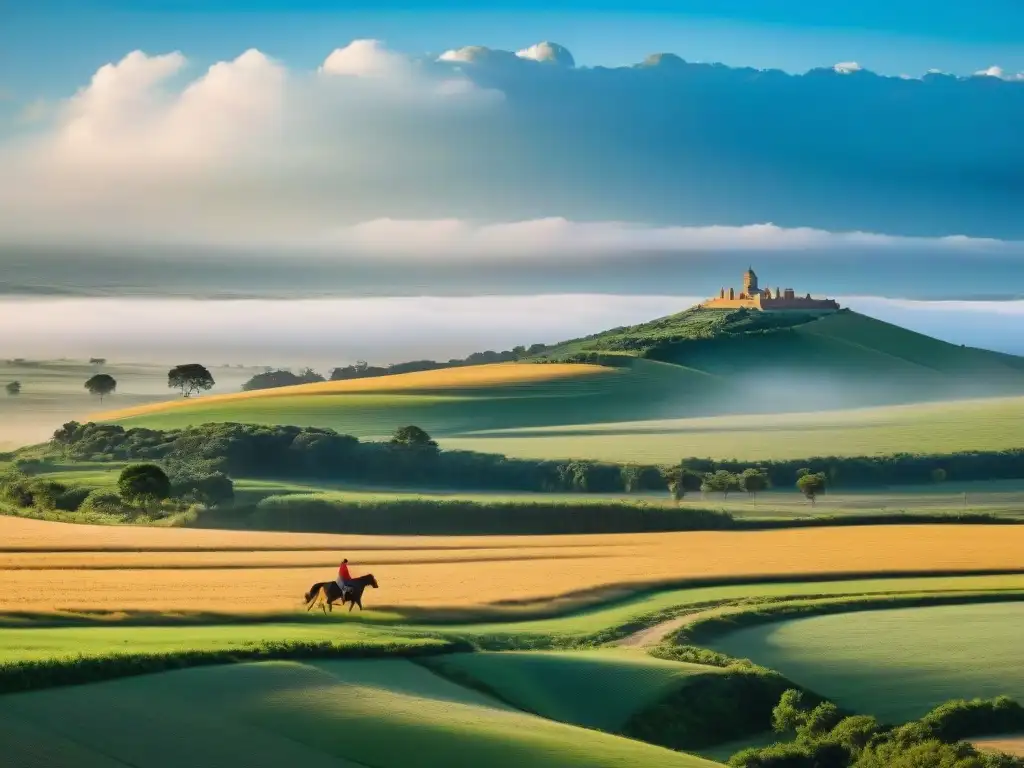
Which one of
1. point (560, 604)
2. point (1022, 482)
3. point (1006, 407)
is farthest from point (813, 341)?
point (560, 604)

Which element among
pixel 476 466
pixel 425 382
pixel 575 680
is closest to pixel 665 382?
pixel 425 382

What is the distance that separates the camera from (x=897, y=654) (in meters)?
36.8

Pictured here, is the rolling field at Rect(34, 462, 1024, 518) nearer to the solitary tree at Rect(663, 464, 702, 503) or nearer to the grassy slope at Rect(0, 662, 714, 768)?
the solitary tree at Rect(663, 464, 702, 503)

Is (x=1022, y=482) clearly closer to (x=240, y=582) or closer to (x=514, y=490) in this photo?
(x=514, y=490)

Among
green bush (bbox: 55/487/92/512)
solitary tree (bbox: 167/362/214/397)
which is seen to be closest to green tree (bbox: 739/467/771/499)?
green bush (bbox: 55/487/92/512)

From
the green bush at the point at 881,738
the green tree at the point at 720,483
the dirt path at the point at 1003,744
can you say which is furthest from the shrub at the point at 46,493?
the dirt path at the point at 1003,744

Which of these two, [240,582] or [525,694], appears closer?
[525,694]

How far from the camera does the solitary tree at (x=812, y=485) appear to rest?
239ft

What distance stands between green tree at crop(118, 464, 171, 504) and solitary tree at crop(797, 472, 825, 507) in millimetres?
27842

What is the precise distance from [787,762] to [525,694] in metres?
5.13

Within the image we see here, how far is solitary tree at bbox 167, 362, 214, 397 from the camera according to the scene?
137 m

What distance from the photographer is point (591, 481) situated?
77750 mm

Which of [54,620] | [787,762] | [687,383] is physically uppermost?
[687,383]

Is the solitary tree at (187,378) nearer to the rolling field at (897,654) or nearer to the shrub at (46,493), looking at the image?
the shrub at (46,493)
